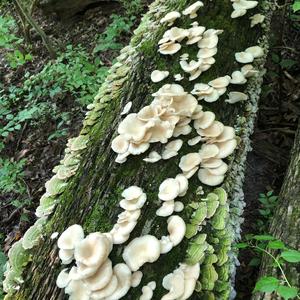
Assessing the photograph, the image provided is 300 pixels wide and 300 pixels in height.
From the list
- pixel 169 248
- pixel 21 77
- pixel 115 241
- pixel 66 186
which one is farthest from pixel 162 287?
pixel 21 77

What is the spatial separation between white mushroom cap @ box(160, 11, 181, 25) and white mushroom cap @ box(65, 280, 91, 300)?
2205 mm

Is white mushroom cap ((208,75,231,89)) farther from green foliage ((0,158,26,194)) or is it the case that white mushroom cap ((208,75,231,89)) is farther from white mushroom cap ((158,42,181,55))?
green foliage ((0,158,26,194))

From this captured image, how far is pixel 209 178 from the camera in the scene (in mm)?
2324

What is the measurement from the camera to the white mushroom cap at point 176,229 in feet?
6.69

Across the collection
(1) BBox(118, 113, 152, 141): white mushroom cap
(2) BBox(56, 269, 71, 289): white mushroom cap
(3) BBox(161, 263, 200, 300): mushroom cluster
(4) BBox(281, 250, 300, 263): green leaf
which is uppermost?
(1) BBox(118, 113, 152, 141): white mushroom cap

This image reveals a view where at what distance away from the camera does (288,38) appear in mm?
5082

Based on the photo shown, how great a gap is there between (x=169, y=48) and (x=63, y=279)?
72.0 inches

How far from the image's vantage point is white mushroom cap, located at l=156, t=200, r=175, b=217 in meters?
2.15

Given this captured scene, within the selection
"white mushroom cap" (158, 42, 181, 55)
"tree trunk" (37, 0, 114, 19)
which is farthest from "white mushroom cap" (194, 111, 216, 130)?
"tree trunk" (37, 0, 114, 19)

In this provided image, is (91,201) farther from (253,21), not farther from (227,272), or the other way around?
(253,21)

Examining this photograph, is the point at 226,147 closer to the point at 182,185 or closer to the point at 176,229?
the point at 182,185

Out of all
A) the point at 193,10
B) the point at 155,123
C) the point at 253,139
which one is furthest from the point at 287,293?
the point at 253,139

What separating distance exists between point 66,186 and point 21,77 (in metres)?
4.42

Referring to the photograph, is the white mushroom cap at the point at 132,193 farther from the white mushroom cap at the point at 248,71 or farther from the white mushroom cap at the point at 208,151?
the white mushroom cap at the point at 248,71
